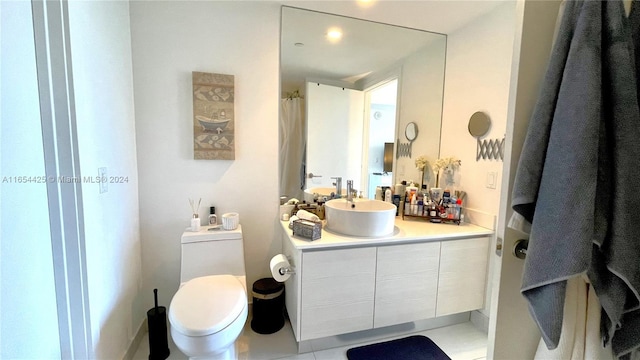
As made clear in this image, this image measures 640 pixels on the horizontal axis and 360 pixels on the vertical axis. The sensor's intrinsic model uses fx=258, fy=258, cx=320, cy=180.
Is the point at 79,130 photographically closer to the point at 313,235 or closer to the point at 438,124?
the point at 313,235

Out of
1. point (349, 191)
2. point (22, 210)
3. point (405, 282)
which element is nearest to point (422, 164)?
point (349, 191)

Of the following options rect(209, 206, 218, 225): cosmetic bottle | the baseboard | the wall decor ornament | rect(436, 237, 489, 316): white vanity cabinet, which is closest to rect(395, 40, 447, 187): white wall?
rect(436, 237, 489, 316): white vanity cabinet

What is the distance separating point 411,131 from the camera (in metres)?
2.21

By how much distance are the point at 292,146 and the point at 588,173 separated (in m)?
1.62

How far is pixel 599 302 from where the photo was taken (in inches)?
24.9

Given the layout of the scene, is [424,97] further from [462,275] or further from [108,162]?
[108,162]

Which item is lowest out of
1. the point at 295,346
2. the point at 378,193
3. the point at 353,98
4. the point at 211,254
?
the point at 295,346

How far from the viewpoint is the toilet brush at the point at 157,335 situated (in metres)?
1.49

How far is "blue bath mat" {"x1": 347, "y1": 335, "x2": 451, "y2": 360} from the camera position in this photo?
61.7 inches

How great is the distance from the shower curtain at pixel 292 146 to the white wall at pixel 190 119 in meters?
0.06

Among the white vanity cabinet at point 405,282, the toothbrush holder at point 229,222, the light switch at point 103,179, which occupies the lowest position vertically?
the white vanity cabinet at point 405,282

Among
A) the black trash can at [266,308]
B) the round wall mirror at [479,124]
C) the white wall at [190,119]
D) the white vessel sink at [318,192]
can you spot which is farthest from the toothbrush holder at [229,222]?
the round wall mirror at [479,124]

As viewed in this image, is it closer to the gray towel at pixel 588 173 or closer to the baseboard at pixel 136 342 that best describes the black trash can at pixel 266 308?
the baseboard at pixel 136 342

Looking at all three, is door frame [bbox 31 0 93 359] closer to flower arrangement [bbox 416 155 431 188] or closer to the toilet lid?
the toilet lid
